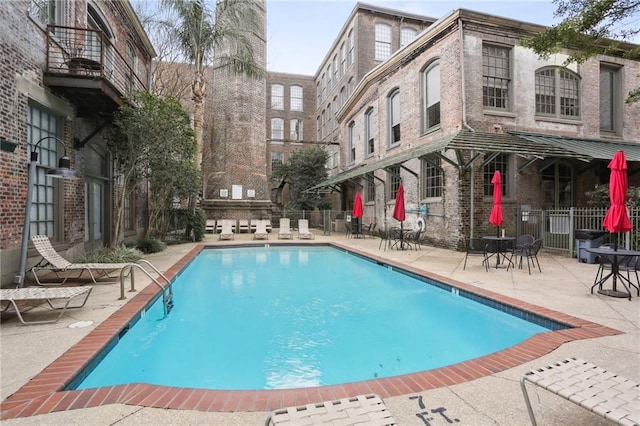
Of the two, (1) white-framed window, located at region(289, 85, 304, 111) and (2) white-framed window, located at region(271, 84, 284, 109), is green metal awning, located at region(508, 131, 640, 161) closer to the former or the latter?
(1) white-framed window, located at region(289, 85, 304, 111)

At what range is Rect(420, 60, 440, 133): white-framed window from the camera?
12156mm

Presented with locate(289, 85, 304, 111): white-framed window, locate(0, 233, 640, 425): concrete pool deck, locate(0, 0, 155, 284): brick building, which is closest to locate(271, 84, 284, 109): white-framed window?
locate(289, 85, 304, 111): white-framed window

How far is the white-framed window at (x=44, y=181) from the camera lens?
6.56 metres

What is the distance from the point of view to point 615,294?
5020mm

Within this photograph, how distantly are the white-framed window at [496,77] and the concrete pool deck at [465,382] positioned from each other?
763 centimetres

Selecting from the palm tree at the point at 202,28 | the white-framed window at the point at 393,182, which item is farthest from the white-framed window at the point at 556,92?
the palm tree at the point at 202,28

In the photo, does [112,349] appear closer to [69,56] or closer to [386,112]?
[69,56]

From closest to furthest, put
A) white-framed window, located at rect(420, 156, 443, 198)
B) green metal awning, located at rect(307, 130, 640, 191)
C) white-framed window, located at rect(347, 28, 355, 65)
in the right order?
green metal awning, located at rect(307, 130, 640, 191) → white-framed window, located at rect(420, 156, 443, 198) → white-framed window, located at rect(347, 28, 355, 65)

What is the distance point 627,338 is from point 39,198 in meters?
9.30

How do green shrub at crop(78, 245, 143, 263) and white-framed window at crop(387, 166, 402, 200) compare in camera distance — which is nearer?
green shrub at crop(78, 245, 143, 263)

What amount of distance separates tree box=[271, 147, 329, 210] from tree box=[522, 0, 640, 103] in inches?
608

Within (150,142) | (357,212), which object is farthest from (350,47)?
(150,142)

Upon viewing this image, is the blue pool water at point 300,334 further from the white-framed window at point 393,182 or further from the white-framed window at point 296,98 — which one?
the white-framed window at point 296,98

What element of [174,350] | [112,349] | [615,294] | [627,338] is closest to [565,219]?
[615,294]
